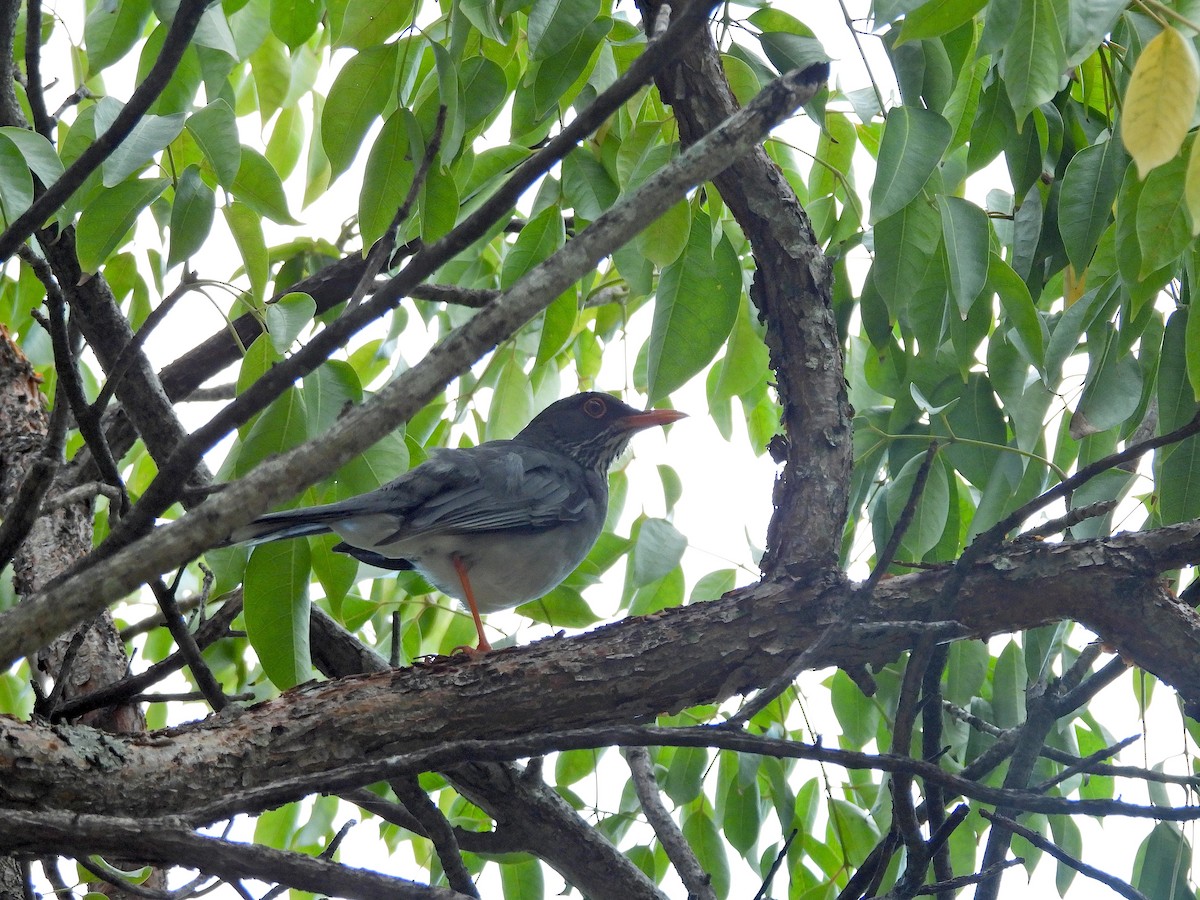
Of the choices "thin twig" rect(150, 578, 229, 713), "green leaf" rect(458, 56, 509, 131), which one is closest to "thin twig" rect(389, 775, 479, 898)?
"thin twig" rect(150, 578, 229, 713)

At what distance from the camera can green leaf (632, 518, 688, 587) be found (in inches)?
129

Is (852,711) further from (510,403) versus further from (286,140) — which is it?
(286,140)

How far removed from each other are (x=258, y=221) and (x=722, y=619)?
5.05 feet

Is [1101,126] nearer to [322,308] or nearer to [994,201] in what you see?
[994,201]

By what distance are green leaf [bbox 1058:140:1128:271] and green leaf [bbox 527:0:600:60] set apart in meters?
1.20

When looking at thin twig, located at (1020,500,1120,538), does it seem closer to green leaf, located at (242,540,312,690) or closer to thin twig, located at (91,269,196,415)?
green leaf, located at (242,540,312,690)

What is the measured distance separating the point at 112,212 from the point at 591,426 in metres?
2.89

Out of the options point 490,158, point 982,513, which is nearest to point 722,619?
point 982,513

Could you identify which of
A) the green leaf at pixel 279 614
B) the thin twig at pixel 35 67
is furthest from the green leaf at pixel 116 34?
the green leaf at pixel 279 614

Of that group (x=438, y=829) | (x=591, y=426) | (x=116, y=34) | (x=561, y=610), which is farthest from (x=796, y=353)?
(x=591, y=426)

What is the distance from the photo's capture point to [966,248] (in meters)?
2.62

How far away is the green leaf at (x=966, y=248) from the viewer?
2576 millimetres

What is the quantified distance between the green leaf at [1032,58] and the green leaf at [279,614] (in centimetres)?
208

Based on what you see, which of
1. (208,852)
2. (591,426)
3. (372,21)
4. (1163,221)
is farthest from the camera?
(591,426)
